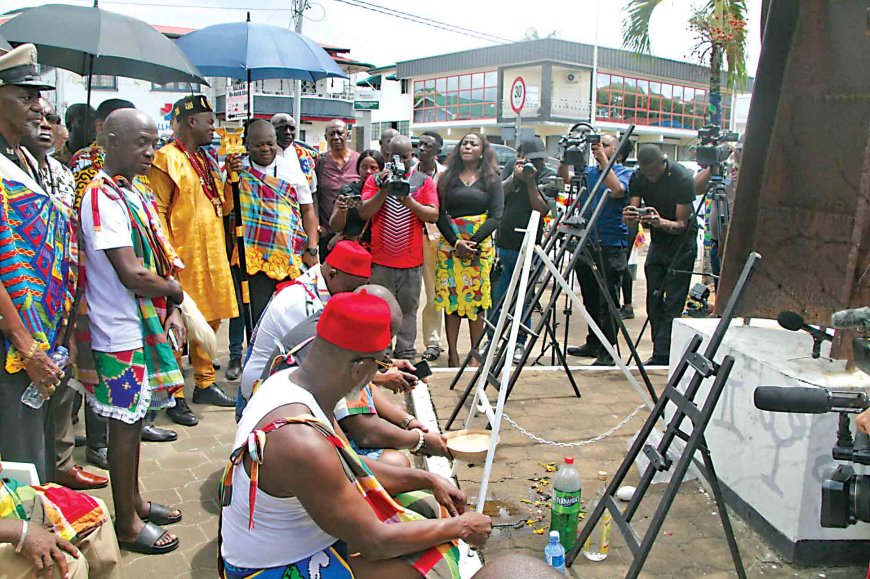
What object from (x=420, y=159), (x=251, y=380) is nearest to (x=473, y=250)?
(x=420, y=159)

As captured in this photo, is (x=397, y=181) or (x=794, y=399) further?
(x=397, y=181)

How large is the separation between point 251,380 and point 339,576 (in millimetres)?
1350

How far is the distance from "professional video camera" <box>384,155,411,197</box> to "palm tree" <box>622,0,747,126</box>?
24.3 ft

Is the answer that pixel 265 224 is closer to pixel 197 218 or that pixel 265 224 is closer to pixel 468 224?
pixel 197 218

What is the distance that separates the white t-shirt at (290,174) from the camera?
19.0 feet

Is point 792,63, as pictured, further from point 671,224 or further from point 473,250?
point 473,250

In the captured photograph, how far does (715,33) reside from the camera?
1276cm

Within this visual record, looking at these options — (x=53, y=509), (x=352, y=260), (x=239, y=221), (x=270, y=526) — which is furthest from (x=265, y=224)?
(x=270, y=526)

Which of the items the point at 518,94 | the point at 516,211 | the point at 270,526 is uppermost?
the point at 518,94

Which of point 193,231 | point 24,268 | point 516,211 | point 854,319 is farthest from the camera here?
point 516,211

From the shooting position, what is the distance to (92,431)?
4.46m

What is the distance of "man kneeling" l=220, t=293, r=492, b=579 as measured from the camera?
204 cm

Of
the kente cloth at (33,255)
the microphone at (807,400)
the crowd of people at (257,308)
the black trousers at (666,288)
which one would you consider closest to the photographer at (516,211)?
the crowd of people at (257,308)

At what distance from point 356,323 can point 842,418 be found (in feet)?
4.30
